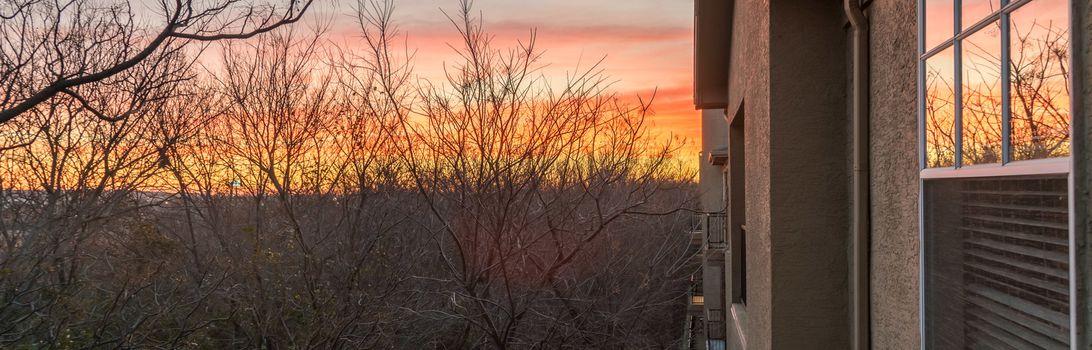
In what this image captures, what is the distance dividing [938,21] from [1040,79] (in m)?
0.76

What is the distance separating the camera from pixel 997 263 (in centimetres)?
209

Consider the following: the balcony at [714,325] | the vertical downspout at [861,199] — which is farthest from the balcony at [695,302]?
the vertical downspout at [861,199]

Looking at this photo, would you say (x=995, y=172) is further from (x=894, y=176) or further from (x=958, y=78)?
(x=894, y=176)

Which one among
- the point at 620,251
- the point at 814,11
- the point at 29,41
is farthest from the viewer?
the point at 620,251

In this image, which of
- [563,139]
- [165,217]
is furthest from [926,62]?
[165,217]

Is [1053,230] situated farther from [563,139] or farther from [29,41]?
[563,139]

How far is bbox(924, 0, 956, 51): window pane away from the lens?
240 centimetres

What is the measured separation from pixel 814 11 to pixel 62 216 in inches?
424

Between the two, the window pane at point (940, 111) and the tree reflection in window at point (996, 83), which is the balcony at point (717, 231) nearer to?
the window pane at point (940, 111)

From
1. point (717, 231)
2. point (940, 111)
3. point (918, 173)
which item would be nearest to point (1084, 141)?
point (940, 111)

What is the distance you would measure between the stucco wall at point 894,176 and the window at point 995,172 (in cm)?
15

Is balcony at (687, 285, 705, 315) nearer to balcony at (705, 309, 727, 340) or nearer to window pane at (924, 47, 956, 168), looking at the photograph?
balcony at (705, 309, 727, 340)

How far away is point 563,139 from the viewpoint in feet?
49.7

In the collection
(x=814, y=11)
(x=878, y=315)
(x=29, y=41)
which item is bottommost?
(x=878, y=315)
